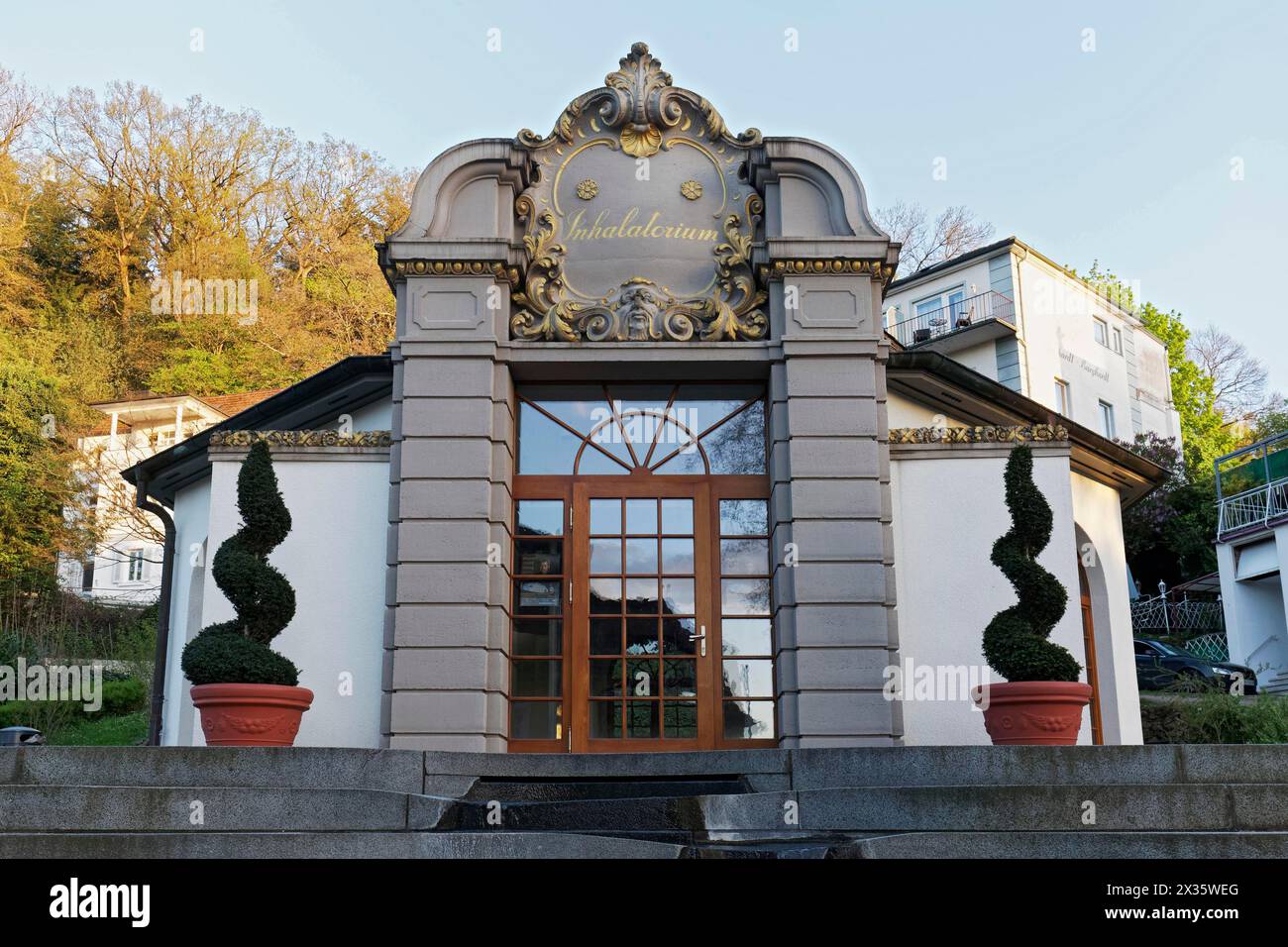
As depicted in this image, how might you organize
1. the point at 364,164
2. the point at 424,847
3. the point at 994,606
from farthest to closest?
1. the point at 364,164
2. the point at 994,606
3. the point at 424,847

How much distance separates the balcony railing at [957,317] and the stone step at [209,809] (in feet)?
94.9

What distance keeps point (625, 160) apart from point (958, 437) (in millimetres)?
4289

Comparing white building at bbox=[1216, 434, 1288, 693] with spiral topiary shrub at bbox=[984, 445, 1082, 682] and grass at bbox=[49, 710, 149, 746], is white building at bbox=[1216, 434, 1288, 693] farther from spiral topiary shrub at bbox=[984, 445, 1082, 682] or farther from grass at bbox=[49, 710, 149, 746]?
grass at bbox=[49, 710, 149, 746]

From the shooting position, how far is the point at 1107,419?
37.9m

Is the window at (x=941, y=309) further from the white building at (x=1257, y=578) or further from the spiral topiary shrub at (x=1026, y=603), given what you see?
the spiral topiary shrub at (x=1026, y=603)

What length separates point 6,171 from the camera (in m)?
39.3

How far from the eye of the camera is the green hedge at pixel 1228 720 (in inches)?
585

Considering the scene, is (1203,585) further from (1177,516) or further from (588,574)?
(588,574)

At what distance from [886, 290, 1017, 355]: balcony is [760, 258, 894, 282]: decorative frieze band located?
2252 cm

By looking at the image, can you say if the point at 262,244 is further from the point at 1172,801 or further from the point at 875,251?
the point at 1172,801

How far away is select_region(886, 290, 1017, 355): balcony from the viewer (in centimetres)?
3422

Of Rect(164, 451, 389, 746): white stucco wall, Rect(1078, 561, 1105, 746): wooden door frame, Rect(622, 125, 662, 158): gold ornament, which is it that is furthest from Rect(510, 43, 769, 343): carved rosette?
Rect(1078, 561, 1105, 746): wooden door frame

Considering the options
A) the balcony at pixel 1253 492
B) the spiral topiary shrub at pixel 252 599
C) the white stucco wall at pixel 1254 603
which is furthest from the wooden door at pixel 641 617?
the white stucco wall at pixel 1254 603
